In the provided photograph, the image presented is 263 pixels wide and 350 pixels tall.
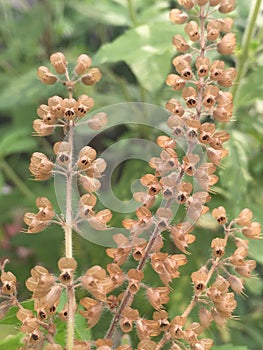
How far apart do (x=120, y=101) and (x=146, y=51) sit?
48 cm

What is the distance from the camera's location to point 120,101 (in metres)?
1.91

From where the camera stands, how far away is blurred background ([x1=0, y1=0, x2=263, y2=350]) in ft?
4.82

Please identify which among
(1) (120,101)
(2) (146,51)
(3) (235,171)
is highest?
(2) (146,51)

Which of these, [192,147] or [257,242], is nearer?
[192,147]

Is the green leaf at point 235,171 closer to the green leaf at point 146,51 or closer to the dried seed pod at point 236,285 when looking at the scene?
the green leaf at point 146,51

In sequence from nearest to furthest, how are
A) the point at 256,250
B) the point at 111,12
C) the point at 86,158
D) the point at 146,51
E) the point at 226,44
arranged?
the point at 86,158 < the point at 226,44 < the point at 256,250 < the point at 146,51 < the point at 111,12

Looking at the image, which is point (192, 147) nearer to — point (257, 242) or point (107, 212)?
point (107, 212)

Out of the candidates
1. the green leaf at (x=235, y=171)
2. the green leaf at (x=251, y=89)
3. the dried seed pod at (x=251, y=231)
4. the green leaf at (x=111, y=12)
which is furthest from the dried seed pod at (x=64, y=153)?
the green leaf at (x=111, y=12)

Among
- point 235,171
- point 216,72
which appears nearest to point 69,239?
point 216,72

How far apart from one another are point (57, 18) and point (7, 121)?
740 mm

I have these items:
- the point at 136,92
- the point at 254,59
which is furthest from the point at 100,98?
the point at 254,59

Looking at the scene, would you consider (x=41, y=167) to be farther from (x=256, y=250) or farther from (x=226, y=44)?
(x=256, y=250)

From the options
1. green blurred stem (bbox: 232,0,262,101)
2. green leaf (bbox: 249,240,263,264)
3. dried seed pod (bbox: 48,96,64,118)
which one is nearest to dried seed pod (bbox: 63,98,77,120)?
dried seed pod (bbox: 48,96,64,118)

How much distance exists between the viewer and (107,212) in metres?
0.82
